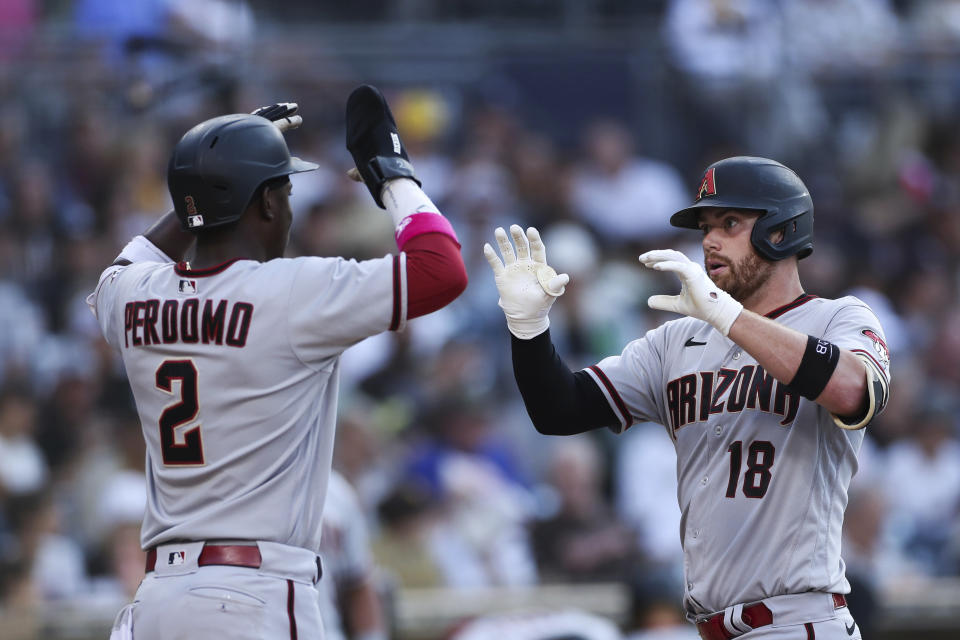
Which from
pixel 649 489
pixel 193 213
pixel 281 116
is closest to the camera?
pixel 193 213

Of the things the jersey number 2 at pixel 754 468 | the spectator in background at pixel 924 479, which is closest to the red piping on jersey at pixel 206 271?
the jersey number 2 at pixel 754 468

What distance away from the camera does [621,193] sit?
1125 cm

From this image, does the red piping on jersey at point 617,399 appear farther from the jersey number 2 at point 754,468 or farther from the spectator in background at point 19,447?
the spectator in background at point 19,447

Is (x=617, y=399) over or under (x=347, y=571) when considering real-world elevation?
over

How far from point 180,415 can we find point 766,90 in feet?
28.9

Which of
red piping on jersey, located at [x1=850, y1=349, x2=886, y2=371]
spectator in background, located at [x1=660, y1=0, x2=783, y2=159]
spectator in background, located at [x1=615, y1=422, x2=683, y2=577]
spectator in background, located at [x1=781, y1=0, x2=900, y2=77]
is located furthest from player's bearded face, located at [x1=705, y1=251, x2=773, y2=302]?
spectator in background, located at [x1=781, y1=0, x2=900, y2=77]

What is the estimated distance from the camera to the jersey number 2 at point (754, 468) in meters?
4.09

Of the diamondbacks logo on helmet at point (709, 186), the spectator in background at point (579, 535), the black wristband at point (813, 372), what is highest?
the diamondbacks logo on helmet at point (709, 186)

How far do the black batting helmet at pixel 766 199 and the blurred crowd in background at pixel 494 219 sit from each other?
9.21 feet

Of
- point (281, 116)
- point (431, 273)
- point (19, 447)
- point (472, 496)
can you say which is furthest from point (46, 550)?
point (431, 273)

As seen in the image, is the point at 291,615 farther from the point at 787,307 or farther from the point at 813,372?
the point at 787,307

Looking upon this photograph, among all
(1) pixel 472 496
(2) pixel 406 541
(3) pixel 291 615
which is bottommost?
(2) pixel 406 541

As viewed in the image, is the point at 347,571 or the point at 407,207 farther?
the point at 347,571

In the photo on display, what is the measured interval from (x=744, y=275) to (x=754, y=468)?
1.95 feet
